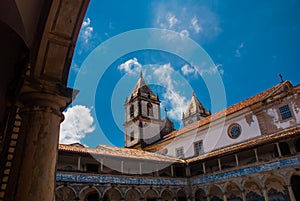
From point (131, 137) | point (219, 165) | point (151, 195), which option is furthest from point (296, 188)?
point (131, 137)

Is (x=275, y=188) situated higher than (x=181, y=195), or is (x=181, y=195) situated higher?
(x=181, y=195)

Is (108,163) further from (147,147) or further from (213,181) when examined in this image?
(147,147)

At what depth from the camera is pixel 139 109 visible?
39844 mm

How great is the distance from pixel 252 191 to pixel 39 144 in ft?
68.7

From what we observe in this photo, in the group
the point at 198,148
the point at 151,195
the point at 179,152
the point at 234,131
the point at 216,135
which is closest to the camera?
the point at 151,195

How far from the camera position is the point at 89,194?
20.3 m

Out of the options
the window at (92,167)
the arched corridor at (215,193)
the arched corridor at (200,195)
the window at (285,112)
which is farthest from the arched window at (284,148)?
the window at (92,167)

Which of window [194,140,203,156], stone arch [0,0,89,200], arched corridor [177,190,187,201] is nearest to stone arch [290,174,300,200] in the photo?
arched corridor [177,190,187,201]

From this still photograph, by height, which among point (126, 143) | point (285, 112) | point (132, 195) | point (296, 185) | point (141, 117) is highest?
point (141, 117)

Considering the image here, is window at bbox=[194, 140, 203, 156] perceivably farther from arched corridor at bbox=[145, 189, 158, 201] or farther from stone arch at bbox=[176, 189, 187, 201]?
arched corridor at bbox=[145, 189, 158, 201]

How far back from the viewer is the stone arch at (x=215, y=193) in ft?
73.4

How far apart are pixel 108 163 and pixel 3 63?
1788 cm

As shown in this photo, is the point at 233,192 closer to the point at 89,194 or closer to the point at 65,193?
the point at 89,194

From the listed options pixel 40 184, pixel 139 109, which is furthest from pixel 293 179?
pixel 139 109
